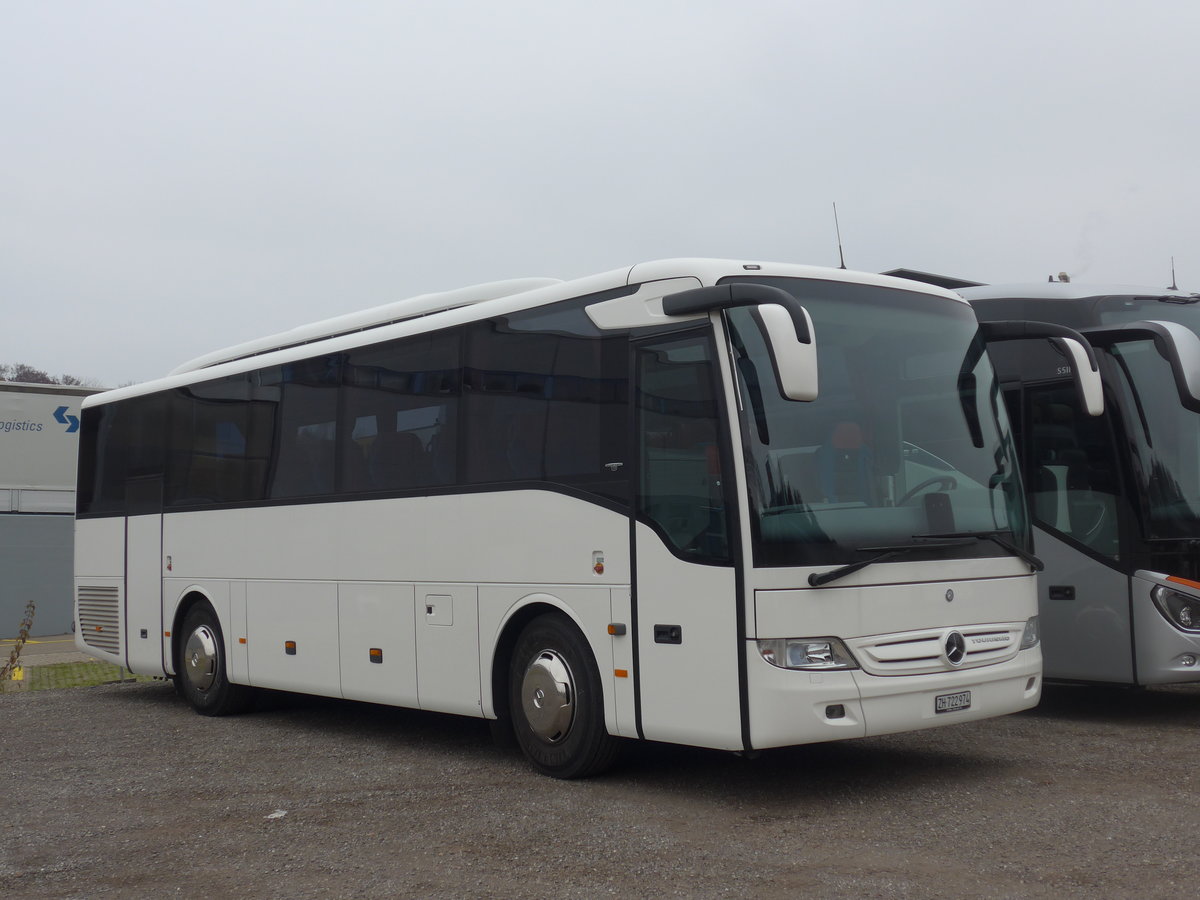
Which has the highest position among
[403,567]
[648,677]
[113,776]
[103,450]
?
[103,450]

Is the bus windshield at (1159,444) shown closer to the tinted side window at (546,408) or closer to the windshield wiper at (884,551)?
the windshield wiper at (884,551)

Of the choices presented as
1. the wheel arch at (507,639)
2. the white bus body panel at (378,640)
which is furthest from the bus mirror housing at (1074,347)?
the white bus body panel at (378,640)

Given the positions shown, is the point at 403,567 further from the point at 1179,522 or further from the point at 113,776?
the point at 1179,522

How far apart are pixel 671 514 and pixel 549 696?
61.3 inches

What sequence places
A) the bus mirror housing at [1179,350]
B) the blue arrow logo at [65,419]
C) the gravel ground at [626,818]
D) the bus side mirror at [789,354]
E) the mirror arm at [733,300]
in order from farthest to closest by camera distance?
the blue arrow logo at [65,419] < the bus mirror housing at [1179,350] < the mirror arm at [733,300] < the bus side mirror at [789,354] < the gravel ground at [626,818]

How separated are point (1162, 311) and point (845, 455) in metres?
4.79

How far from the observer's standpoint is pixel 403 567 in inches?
382

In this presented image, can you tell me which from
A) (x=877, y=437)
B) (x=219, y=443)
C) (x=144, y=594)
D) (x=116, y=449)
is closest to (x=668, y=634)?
(x=877, y=437)

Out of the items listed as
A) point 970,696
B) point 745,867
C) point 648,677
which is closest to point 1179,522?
point 970,696

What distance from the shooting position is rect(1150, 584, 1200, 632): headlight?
9.67m

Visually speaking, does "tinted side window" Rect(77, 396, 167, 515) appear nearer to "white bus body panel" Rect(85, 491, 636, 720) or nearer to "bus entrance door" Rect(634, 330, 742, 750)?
"white bus body panel" Rect(85, 491, 636, 720)

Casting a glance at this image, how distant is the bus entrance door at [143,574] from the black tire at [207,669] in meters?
0.51

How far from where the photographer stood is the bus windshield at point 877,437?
7098mm

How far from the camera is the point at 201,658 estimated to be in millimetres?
12461
